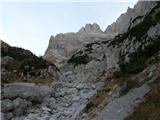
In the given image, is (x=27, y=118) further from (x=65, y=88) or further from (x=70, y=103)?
(x=65, y=88)

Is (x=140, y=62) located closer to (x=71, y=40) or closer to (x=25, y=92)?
(x=25, y=92)

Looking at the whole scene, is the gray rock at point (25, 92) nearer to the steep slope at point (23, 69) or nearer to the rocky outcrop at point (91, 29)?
the steep slope at point (23, 69)

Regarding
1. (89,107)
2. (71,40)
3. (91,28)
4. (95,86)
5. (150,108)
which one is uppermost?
(91,28)

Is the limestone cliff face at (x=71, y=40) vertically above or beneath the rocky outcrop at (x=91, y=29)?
beneath

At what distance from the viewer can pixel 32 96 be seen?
31406 millimetres

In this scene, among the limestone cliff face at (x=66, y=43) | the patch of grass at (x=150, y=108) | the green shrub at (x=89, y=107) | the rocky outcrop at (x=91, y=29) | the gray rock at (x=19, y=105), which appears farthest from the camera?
the rocky outcrop at (x=91, y=29)

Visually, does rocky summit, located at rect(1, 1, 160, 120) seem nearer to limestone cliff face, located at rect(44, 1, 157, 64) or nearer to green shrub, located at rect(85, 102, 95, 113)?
green shrub, located at rect(85, 102, 95, 113)

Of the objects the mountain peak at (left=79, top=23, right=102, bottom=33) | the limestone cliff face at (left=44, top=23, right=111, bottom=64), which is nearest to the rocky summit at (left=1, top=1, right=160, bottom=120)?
the limestone cliff face at (left=44, top=23, right=111, bottom=64)

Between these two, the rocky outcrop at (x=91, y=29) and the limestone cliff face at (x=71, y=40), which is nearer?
the limestone cliff face at (x=71, y=40)

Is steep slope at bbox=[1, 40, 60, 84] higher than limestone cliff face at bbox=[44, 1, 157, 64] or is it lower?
lower

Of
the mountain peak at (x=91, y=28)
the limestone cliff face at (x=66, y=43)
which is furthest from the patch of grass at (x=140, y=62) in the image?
the mountain peak at (x=91, y=28)

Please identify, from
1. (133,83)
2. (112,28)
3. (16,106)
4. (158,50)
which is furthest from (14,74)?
(112,28)

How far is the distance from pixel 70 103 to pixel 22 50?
27.8 m

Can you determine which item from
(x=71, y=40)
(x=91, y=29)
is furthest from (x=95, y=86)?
(x=91, y=29)
